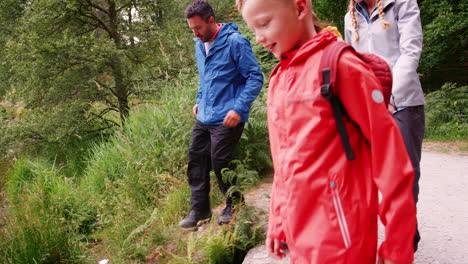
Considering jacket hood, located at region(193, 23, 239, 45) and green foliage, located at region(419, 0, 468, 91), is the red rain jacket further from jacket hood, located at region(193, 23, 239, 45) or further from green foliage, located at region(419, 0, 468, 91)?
green foliage, located at region(419, 0, 468, 91)

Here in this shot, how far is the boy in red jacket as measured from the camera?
3.67 ft

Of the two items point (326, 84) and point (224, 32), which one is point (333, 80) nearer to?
point (326, 84)

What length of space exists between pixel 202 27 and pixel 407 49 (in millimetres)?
1782

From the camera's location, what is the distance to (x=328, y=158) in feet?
4.08

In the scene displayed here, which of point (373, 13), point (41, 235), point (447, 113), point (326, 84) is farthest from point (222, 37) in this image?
point (447, 113)

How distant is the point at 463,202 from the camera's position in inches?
152

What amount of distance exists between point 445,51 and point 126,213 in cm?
913

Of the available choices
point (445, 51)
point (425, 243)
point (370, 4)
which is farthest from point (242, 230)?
point (445, 51)

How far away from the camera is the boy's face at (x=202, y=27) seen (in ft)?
10.5

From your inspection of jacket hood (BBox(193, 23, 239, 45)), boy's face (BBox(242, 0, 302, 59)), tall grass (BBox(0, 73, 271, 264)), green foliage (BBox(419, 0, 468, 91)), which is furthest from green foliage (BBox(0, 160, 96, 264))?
green foliage (BBox(419, 0, 468, 91))

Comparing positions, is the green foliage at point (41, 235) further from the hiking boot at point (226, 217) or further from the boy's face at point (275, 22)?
the boy's face at point (275, 22)

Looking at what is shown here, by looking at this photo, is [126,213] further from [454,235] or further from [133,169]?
[454,235]

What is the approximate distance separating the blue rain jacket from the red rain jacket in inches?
72.0

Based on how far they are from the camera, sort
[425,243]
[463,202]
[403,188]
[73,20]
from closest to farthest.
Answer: [403,188], [425,243], [463,202], [73,20]
